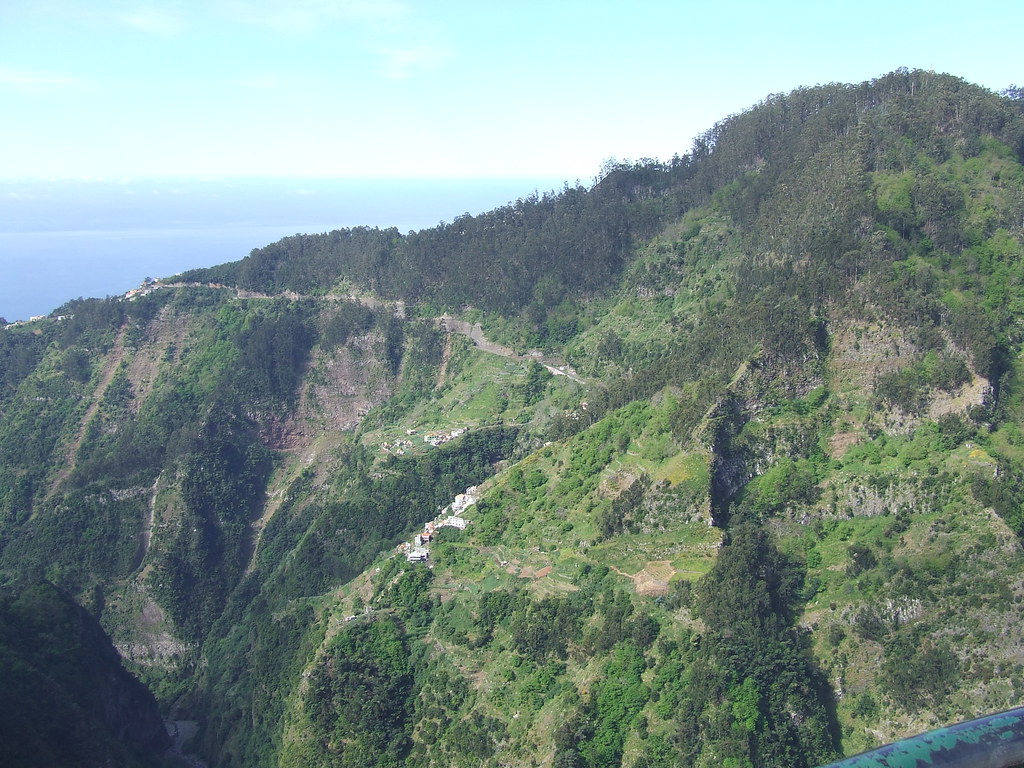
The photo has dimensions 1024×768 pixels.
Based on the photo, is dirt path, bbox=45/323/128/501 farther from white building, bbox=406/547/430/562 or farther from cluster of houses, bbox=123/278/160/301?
white building, bbox=406/547/430/562

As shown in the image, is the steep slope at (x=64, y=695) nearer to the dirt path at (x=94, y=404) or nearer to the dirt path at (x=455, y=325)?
the dirt path at (x=94, y=404)

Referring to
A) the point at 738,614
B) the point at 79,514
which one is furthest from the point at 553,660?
the point at 79,514

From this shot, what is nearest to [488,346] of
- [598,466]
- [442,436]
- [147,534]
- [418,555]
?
[442,436]

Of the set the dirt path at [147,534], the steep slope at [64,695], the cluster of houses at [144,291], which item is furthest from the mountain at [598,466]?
the steep slope at [64,695]

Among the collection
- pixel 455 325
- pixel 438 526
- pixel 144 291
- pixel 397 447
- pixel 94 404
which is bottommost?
pixel 438 526

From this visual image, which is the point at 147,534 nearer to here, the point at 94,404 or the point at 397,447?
the point at 94,404

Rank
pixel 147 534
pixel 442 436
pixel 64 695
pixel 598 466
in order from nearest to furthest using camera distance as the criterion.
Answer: pixel 64 695 < pixel 598 466 < pixel 147 534 < pixel 442 436

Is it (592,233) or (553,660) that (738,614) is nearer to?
(553,660)

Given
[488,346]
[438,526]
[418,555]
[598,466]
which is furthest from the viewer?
[488,346]
